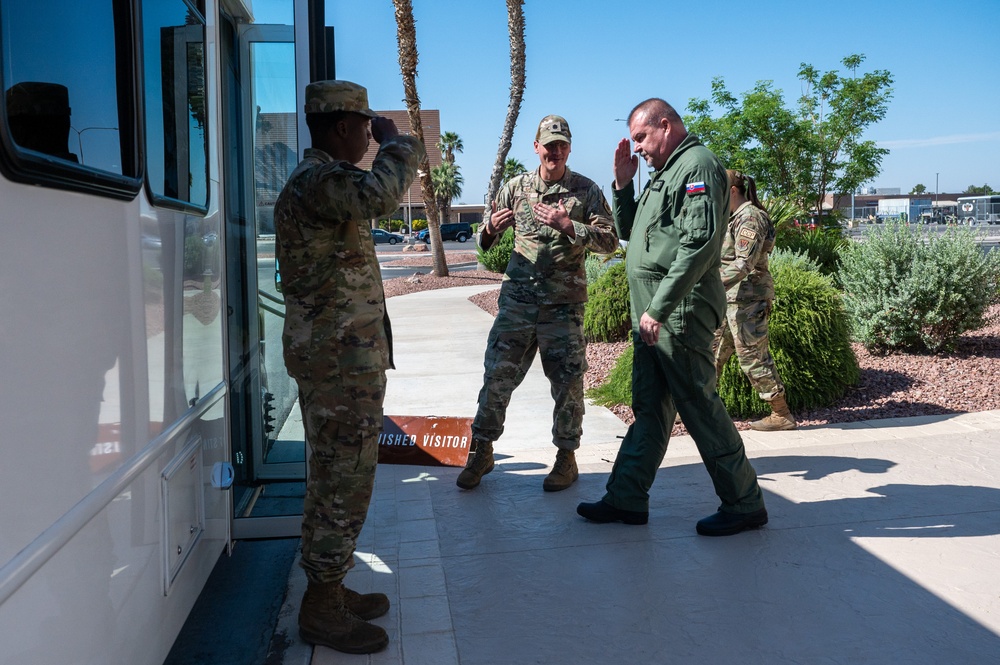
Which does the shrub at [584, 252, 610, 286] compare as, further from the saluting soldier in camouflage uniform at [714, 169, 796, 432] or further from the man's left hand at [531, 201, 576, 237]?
the man's left hand at [531, 201, 576, 237]

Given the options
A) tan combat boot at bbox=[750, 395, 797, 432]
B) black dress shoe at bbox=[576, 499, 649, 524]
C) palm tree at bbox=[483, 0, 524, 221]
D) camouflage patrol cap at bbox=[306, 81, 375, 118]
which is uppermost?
palm tree at bbox=[483, 0, 524, 221]

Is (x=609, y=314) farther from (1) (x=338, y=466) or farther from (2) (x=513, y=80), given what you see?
(2) (x=513, y=80)

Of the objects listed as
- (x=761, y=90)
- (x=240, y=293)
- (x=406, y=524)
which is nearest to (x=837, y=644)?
(x=406, y=524)

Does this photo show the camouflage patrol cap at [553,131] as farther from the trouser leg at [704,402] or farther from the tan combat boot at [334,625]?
the tan combat boot at [334,625]

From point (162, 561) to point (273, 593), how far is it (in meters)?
1.44

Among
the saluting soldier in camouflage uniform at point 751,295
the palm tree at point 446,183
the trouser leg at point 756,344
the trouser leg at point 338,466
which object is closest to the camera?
the trouser leg at point 338,466

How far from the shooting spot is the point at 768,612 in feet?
11.3

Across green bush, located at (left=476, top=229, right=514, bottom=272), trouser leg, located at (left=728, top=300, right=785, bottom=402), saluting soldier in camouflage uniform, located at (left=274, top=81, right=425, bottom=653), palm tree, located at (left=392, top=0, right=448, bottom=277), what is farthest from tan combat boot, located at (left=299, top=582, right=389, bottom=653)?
green bush, located at (left=476, top=229, right=514, bottom=272)

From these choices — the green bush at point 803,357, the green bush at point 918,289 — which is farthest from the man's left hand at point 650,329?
the green bush at point 918,289

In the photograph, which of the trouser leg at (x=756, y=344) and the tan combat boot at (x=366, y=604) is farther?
the trouser leg at (x=756, y=344)

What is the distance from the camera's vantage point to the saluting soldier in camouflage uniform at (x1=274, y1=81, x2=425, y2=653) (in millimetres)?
3113

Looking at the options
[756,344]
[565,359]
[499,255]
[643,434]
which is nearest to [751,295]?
[756,344]

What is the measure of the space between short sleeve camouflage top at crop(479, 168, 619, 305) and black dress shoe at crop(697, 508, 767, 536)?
1408mm

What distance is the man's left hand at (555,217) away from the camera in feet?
14.9
